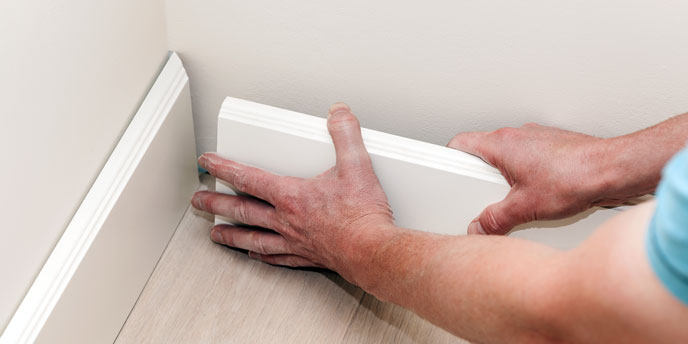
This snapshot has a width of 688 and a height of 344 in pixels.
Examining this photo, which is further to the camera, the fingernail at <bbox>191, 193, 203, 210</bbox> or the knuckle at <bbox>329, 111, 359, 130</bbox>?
the fingernail at <bbox>191, 193, 203, 210</bbox>

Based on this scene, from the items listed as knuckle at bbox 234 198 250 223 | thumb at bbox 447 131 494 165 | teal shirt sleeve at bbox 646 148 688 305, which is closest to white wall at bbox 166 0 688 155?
thumb at bbox 447 131 494 165

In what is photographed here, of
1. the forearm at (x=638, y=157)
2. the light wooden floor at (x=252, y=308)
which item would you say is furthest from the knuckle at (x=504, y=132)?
the light wooden floor at (x=252, y=308)

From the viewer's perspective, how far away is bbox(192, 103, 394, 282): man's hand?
0.78m

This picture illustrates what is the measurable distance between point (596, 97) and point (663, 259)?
1.52 feet

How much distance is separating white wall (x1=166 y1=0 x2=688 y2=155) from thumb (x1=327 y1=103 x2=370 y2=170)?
0.06m

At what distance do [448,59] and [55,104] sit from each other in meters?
0.43

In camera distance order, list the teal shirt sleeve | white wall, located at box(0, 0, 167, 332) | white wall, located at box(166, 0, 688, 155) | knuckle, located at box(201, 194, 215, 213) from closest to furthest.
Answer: the teal shirt sleeve → white wall, located at box(0, 0, 167, 332) → white wall, located at box(166, 0, 688, 155) → knuckle, located at box(201, 194, 215, 213)

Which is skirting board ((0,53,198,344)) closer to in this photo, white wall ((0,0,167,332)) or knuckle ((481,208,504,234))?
white wall ((0,0,167,332))

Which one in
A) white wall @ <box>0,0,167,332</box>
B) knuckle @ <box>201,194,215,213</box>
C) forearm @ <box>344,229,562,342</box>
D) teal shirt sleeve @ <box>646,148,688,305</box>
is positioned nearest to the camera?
teal shirt sleeve @ <box>646,148,688,305</box>

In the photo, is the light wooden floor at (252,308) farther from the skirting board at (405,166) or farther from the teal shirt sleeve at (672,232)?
the teal shirt sleeve at (672,232)

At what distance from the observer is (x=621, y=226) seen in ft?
1.31

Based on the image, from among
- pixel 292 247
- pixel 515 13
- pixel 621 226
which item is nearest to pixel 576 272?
pixel 621 226

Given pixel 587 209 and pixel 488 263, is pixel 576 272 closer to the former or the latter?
pixel 488 263

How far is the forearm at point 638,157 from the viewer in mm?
699
